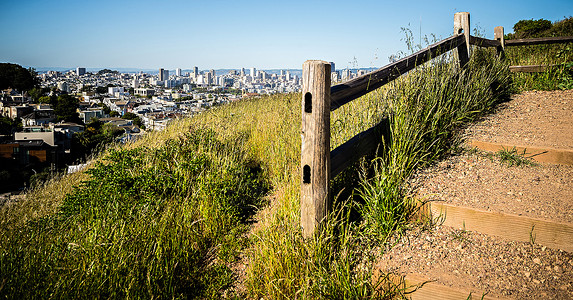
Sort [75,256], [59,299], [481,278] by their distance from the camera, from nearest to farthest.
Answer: [59,299], [481,278], [75,256]

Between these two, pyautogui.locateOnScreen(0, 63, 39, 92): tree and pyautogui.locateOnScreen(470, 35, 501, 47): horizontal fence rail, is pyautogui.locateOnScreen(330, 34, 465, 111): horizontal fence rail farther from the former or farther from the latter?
pyautogui.locateOnScreen(0, 63, 39, 92): tree

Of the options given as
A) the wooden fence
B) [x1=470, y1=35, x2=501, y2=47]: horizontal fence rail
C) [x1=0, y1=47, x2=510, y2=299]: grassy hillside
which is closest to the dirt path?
[x1=0, y1=47, x2=510, y2=299]: grassy hillside

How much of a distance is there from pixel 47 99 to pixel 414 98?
56.5 meters

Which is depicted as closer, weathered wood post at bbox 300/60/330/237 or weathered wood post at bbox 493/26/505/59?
weathered wood post at bbox 300/60/330/237

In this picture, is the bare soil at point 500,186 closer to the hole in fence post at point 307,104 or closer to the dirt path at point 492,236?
the dirt path at point 492,236

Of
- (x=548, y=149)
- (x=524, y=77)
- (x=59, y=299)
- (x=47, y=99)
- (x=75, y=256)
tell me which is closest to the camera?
(x=59, y=299)

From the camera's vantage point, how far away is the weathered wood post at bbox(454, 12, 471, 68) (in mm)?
5328

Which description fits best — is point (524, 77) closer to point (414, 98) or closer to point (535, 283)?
point (414, 98)

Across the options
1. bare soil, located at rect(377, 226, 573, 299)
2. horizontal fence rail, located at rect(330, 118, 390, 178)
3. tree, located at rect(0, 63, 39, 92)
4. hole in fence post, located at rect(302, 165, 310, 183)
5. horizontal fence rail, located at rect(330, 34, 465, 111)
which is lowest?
bare soil, located at rect(377, 226, 573, 299)

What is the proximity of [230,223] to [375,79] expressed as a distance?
2.24 metres

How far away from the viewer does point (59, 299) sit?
6.64ft

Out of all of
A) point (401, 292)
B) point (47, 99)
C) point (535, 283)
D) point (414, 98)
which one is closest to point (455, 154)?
point (414, 98)

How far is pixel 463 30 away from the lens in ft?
18.1

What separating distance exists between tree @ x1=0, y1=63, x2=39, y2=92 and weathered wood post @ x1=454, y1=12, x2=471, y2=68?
68893 millimetres
